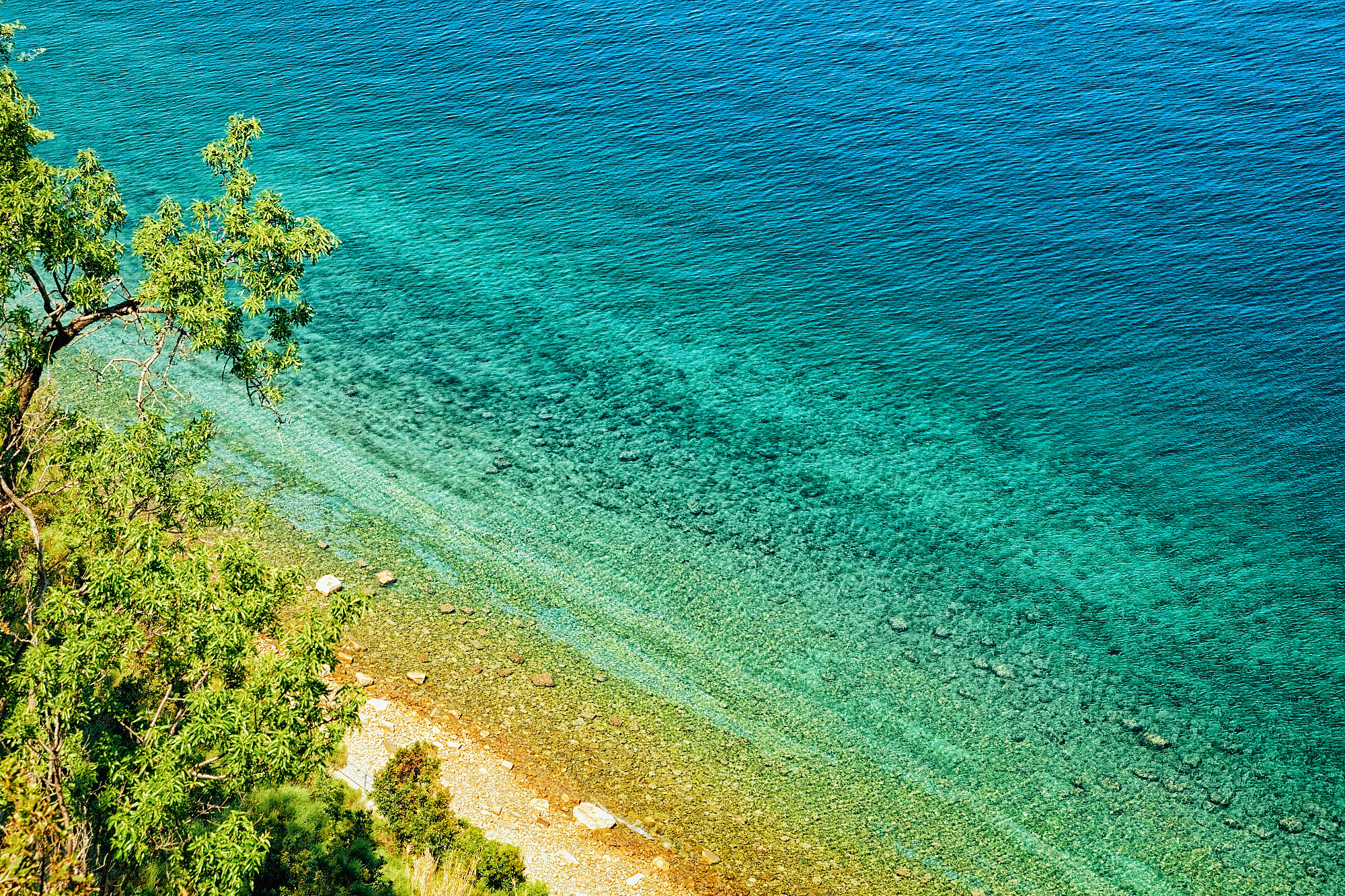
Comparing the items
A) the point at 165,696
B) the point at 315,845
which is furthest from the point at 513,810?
the point at 165,696

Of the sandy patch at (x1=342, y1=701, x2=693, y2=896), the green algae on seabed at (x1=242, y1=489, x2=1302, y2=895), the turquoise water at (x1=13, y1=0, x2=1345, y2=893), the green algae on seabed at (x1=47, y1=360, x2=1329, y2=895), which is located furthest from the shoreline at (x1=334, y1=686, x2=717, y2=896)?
the turquoise water at (x1=13, y1=0, x2=1345, y2=893)

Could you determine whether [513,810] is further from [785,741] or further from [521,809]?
[785,741]

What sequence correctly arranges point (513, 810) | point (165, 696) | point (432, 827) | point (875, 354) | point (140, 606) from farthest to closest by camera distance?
1. point (875, 354)
2. point (513, 810)
3. point (432, 827)
4. point (165, 696)
5. point (140, 606)

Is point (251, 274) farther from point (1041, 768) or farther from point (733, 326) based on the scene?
point (733, 326)

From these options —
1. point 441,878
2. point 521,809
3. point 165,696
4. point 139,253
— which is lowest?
point 521,809

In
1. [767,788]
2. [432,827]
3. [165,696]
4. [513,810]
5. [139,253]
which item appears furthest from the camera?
[767,788]

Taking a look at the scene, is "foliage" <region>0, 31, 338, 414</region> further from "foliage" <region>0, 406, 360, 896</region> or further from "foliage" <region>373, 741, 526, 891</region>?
"foliage" <region>373, 741, 526, 891</region>

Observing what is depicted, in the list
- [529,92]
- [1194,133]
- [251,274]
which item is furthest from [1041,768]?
[529,92]
